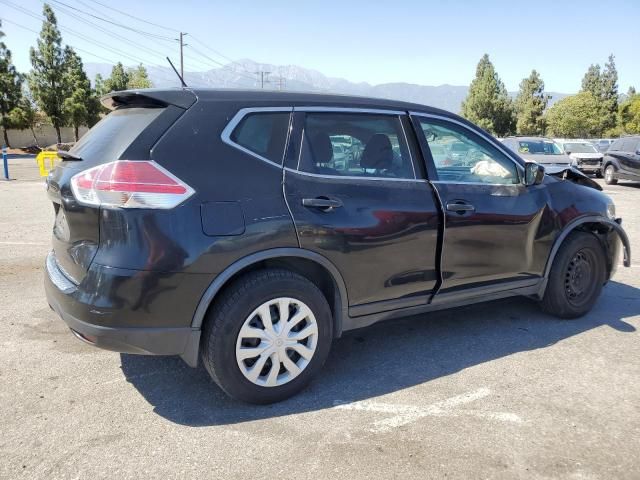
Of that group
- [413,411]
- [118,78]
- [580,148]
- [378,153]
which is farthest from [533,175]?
[118,78]

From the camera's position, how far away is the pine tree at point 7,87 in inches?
1534

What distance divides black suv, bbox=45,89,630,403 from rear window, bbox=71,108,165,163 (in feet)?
0.05

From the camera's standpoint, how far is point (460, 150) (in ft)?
13.1

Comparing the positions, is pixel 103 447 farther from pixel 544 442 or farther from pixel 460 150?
pixel 460 150

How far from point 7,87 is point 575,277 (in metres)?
44.7

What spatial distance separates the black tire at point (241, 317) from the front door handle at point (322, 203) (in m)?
0.42

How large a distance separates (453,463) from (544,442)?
22.3 inches

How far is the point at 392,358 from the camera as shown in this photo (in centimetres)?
384

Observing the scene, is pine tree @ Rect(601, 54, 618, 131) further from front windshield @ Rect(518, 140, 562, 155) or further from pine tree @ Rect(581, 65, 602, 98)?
front windshield @ Rect(518, 140, 562, 155)

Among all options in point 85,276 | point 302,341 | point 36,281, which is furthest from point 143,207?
point 36,281

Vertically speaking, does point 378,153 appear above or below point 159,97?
below

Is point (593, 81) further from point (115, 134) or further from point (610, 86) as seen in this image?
point (115, 134)

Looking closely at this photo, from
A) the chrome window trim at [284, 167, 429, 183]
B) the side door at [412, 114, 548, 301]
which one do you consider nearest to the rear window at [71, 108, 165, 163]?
the chrome window trim at [284, 167, 429, 183]

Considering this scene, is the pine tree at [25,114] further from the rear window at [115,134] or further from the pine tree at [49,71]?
the rear window at [115,134]
